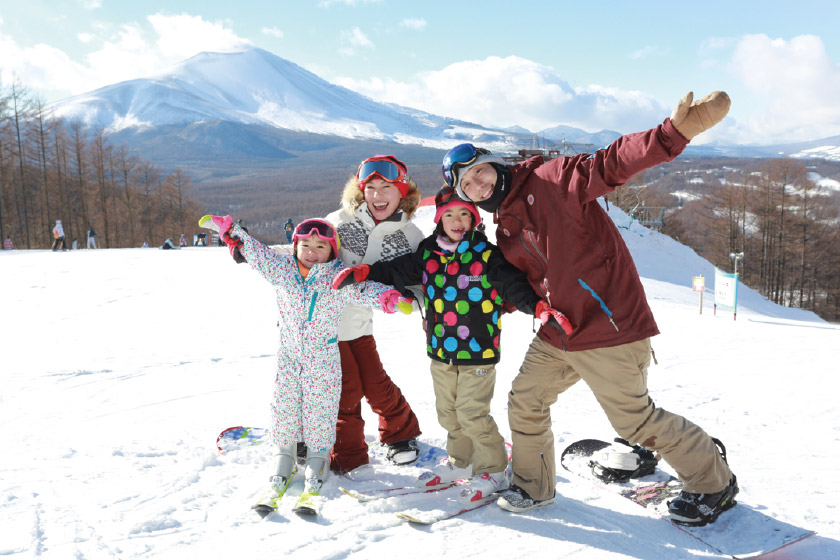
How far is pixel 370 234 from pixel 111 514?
1879mm

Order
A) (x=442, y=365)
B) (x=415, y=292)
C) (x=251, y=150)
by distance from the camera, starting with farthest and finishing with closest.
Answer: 1. (x=251, y=150)
2. (x=415, y=292)
3. (x=442, y=365)

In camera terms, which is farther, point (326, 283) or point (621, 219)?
point (621, 219)

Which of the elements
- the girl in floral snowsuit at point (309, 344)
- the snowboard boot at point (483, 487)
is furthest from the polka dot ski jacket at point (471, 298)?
the snowboard boot at point (483, 487)

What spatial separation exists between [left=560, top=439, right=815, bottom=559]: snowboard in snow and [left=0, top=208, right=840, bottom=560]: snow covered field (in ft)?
0.22

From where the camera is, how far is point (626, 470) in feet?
9.22

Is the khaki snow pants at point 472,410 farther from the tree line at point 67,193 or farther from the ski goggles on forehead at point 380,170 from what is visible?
the tree line at point 67,193

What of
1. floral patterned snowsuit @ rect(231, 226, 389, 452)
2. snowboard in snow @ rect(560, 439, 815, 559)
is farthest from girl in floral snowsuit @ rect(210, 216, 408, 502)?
snowboard in snow @ rect(560, 439, 815, 559)

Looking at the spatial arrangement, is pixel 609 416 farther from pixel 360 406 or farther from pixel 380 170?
pixel 380 170

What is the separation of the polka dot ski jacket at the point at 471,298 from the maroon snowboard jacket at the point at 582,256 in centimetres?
19

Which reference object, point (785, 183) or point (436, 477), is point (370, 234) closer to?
point (436, 477)

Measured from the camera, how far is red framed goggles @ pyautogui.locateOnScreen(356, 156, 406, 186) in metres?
2.98

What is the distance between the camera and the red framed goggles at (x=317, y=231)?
284 centimetres

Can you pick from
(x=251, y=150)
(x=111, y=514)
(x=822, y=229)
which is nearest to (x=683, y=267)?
(x=111, y=514)

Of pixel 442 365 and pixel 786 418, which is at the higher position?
pixel 442 365
